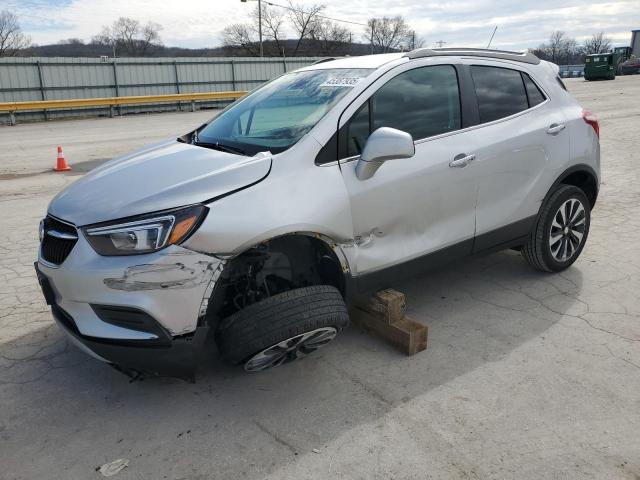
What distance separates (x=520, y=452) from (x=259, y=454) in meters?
1.22

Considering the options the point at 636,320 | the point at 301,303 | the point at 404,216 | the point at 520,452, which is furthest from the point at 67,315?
the point at 636,320

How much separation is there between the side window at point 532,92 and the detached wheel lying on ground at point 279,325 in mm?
2416

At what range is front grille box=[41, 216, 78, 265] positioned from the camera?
2.77 m

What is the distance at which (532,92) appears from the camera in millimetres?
4242

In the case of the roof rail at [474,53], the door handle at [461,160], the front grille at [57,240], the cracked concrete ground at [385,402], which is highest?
the roof rail at [474,53]

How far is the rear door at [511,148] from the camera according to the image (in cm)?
381

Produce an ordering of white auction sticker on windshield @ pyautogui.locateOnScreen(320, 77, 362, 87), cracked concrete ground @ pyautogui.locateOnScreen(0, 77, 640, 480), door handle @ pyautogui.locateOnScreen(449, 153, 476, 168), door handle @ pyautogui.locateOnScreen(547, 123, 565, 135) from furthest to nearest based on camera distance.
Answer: door handle @ pyautogui.locateOnScreen(547, 123, 565, 135) → door handle @ pyautogui.locateOnScreen(449, 153, 476, 168) → white auction sticker on windshield @ pyautogui.locateOnScreen(320, 77, 362, 87) → cracked concrete ground @ pyautogui.locateOnScreen(0, 77, 640, 480)

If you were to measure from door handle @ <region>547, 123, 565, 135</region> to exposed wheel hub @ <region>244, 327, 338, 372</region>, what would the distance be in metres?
2.43

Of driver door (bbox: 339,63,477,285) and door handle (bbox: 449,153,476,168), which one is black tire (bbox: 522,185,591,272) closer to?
driver door (bbox: 339,63,477,285)

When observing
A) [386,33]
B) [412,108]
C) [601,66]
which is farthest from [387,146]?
[386,33]

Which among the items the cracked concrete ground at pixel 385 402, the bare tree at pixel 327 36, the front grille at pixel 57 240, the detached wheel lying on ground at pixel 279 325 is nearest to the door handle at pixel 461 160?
the cracked concrete ground at pixel 385 402

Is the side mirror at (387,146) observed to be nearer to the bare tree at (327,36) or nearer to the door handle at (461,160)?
the door handle at (461,160)

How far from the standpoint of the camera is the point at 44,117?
878 inches

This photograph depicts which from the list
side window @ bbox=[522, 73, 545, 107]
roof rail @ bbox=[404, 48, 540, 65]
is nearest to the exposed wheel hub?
roof rail @ bbox=[404, 48, 540, 65]
